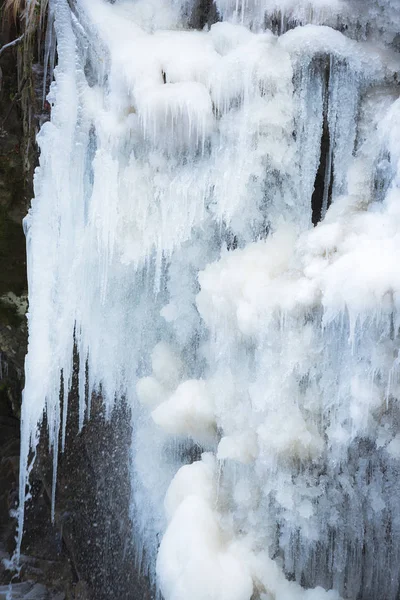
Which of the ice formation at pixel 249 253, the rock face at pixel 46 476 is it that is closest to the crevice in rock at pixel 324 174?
the ice formation at pixel 249 253

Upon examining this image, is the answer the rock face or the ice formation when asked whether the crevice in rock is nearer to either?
the ice formation

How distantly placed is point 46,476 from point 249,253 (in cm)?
383

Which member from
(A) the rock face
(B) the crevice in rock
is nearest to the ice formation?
(B) the crevice in rock

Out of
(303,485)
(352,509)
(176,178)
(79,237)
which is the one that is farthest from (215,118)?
(352,509)

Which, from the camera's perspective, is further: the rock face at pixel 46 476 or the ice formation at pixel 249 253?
the rock face at pixel 46 476

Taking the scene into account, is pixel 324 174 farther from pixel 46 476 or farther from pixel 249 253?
pixel 46 476

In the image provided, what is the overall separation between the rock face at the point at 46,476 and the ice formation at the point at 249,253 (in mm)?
1084

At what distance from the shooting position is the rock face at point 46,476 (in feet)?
16.6

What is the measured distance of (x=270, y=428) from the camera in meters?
3.07

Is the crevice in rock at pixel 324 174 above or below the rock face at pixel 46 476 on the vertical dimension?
above

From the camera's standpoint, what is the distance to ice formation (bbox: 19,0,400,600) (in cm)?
292

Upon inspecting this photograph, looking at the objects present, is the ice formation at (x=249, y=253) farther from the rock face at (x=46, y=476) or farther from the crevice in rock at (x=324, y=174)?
the rock face at (x=46, y=476)

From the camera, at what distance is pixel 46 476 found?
6.05 meters

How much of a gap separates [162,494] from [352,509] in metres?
1.75
